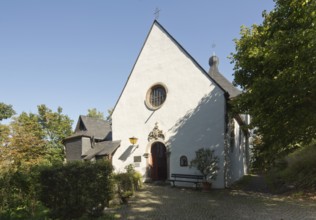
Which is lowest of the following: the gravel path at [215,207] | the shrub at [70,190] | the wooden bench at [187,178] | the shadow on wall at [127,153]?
the gravel path at [215,207]

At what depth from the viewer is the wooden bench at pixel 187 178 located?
13828 mm

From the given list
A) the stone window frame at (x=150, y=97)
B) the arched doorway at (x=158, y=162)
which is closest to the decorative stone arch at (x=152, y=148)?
the arched doorway at (x=158, y=162)

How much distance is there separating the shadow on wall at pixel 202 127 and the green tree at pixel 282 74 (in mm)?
2197

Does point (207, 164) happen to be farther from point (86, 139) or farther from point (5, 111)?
point (5, 111)

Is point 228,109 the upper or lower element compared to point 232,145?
upper

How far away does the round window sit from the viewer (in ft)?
56.3

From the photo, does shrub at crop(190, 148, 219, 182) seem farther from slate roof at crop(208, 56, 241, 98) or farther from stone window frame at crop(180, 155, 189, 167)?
slate roof at crop(208, 56, 241, 98)

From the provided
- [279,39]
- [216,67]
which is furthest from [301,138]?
[216,67]

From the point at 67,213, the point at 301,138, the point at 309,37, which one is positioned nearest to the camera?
the point at 67,213

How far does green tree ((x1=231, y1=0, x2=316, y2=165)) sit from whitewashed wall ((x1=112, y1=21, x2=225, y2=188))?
2.68 meters

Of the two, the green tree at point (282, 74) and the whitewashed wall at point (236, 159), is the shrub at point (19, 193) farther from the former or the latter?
the whitewashed wall at point (236, 159)

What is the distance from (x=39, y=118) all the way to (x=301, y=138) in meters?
40.8

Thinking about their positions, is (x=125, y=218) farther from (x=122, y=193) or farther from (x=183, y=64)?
(x=183, y=64)

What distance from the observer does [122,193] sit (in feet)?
34.1
